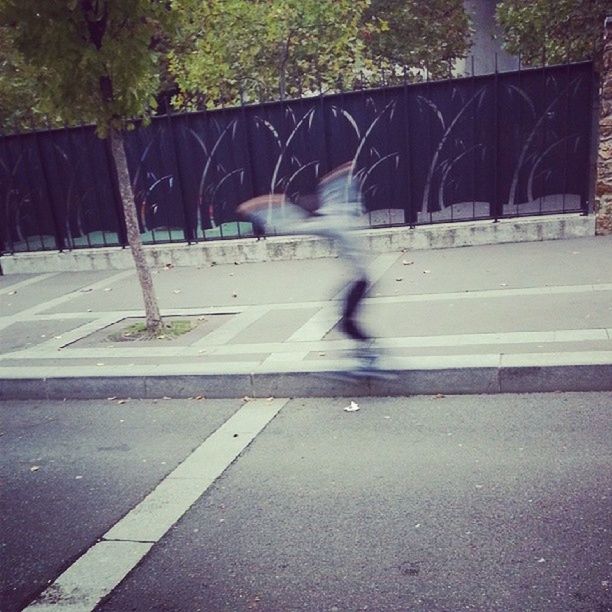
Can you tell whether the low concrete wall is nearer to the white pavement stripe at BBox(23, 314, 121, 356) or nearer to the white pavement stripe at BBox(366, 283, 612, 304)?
the white pavement stripe at BBox(366, 283, 612, 304)

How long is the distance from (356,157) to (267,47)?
386 cm

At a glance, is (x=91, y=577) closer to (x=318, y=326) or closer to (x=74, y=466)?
(x=74, y=466)

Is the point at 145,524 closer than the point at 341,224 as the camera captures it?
Yes

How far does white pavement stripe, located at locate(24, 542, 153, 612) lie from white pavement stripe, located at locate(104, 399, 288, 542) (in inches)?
3.9

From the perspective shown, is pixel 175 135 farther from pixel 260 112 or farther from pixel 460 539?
pixel 460 539

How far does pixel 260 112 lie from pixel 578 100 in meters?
4.83

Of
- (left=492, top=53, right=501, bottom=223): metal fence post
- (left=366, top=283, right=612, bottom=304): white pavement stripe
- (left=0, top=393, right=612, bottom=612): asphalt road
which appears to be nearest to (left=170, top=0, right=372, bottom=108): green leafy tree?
(left=492, top=53, right=501, bottom=223): metal fence post

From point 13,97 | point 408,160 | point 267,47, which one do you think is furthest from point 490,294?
point 13,97

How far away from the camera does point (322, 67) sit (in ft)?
40.5

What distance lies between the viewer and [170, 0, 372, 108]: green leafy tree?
11.2m

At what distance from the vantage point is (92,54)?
554 centimetres

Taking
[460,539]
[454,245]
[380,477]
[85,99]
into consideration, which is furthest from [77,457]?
[454,245]

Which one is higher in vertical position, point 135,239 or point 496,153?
point 496,153

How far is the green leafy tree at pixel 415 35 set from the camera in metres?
15.6
